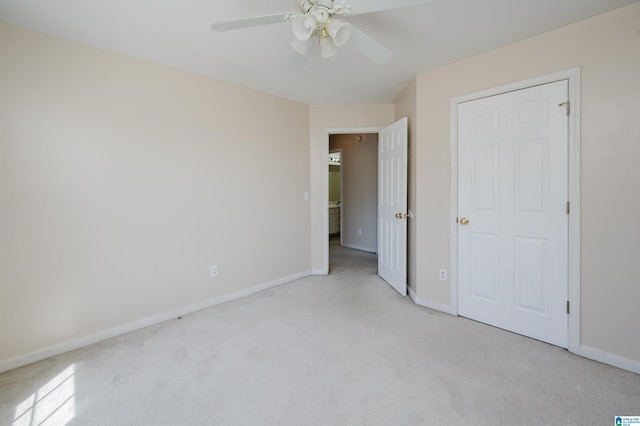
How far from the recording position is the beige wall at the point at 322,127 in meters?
3.77

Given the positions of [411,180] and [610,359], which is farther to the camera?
[411,180]

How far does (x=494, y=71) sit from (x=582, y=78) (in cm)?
59

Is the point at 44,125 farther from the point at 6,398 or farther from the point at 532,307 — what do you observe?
the point at 532,307

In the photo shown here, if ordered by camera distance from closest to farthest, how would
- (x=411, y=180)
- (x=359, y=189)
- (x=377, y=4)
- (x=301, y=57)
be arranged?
(x=377, y=4)
(x=301, y=57)
(x=411, y=180)
(x=359, y=189)

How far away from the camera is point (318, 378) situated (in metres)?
1.77

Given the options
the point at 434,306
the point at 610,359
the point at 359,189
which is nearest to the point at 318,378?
the point at 434,306

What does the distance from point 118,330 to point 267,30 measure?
264 centimetres

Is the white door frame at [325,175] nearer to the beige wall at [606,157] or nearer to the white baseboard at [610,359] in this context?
the beige wall at [606,157]

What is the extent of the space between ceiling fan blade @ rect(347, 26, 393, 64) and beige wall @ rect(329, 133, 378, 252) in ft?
11.9

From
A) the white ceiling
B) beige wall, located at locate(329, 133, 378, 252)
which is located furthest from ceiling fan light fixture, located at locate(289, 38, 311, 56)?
beige wall, located at locate(329, 133, 378, 252)

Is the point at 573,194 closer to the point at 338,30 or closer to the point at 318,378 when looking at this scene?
the point at 338,30

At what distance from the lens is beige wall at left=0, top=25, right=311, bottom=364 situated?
193 cm

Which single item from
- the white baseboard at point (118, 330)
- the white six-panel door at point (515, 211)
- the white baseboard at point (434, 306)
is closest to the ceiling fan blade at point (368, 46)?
the white six-panel door at point (515, 211)

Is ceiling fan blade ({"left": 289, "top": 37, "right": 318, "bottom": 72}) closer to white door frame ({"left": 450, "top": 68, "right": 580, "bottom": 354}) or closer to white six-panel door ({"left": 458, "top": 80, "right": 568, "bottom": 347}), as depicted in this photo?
white six-panel door ({"left": 458, "top": 80, "right": 568, "bottom": 347})
